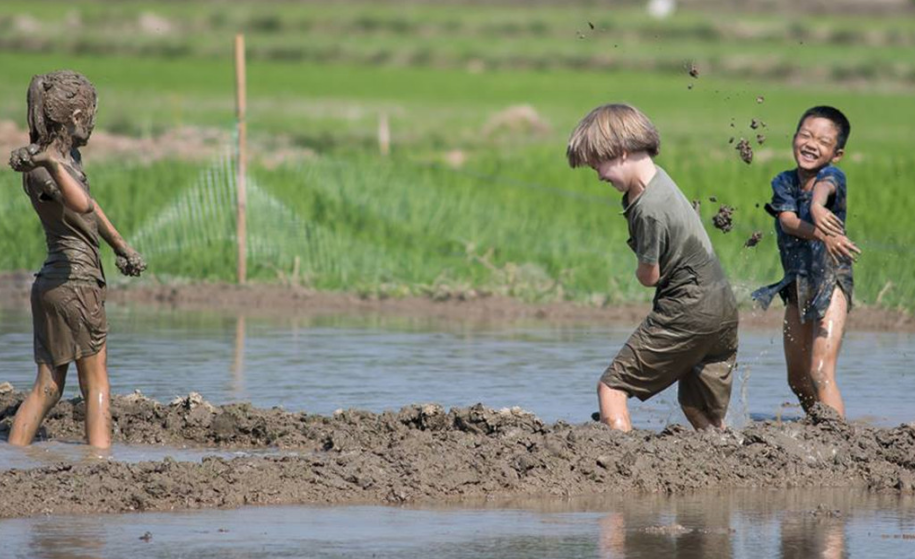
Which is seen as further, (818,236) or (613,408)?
(818,236)

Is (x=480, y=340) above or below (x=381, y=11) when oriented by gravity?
below

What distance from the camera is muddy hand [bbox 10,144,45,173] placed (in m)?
8.47

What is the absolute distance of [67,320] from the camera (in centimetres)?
891

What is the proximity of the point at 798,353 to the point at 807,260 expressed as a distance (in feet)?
1.66

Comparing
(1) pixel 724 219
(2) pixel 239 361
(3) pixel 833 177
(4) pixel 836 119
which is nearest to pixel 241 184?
(2) pixel 239 361

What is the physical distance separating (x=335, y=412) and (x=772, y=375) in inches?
144

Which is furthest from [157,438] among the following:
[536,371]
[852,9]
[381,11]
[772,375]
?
[852,9]

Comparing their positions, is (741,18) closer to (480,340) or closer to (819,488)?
(480,340)

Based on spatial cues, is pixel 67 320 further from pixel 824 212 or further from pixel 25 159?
pixel 824 212

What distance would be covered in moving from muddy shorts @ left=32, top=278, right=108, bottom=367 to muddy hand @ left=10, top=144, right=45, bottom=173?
0.67 meters

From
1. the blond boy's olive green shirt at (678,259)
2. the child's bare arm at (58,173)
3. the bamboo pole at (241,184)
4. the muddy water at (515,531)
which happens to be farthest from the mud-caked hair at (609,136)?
the bamboo pole at (241,184)

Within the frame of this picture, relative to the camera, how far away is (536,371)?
1191cm

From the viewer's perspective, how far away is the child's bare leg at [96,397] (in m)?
8.99

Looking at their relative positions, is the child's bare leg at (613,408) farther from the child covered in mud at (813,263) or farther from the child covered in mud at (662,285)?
the child covered in mud at (813,263)
